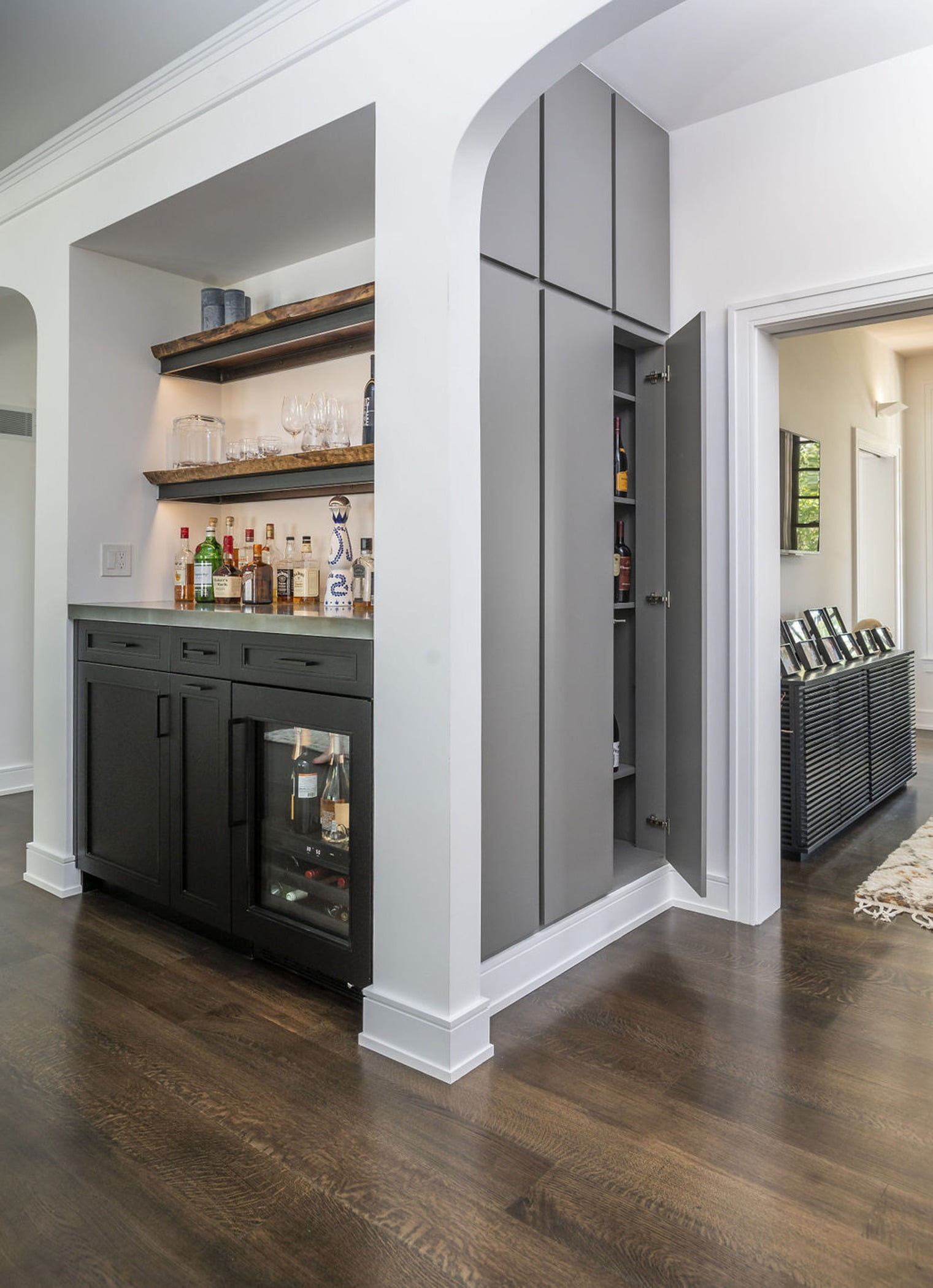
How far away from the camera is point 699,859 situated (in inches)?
115

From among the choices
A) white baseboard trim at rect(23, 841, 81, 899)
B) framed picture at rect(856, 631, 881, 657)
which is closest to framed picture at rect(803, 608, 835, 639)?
framed picture at rect(856, 631, 881, 657)

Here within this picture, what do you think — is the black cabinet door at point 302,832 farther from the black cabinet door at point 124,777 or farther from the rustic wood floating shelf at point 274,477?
the rustic wood floating shelf at point 274,477

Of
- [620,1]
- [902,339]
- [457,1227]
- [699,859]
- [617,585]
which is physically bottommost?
[457,1227]

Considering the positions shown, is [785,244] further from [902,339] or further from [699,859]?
[902,339]

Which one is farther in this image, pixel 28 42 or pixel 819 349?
pixel 819 349

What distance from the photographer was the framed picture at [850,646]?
477cm

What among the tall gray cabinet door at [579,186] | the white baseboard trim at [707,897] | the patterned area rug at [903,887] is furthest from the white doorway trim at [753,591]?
the tall gray cabinet door at [579,186]

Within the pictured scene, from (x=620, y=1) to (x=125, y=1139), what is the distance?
2.53 m

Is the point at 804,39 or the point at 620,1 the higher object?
the point at 804,39

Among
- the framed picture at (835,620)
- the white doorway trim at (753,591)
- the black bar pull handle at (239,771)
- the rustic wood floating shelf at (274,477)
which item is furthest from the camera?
A: the framed picture at (835,620)

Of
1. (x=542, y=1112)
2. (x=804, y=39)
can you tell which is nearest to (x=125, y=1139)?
(x=542, y=1112)

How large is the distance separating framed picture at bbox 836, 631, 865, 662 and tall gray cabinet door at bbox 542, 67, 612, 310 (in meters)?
2.70

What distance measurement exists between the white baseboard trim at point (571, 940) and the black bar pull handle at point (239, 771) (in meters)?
0.88

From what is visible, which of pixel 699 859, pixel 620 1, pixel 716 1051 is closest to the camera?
pixel 620 1
